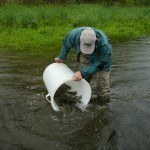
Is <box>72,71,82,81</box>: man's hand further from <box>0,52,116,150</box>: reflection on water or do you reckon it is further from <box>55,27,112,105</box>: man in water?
<box>0,52,116,150</box>: reflection on water

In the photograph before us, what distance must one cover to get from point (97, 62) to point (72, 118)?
0.98m

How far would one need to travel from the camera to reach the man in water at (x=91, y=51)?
16.3ft

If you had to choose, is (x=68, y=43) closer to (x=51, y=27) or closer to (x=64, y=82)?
(x=64, y=82)

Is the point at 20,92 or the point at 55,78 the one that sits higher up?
the point at 55,78

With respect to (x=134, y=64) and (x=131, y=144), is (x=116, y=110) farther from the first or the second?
(x=134, y=64)

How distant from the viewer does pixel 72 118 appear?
18.6 feet

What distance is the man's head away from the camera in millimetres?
4863

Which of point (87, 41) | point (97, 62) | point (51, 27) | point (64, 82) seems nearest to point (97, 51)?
point (97, 62)

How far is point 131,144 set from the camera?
474 centimetres

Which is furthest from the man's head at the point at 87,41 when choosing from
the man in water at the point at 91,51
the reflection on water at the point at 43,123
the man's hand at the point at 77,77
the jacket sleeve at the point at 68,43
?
the reflection on water at the point at 43,123

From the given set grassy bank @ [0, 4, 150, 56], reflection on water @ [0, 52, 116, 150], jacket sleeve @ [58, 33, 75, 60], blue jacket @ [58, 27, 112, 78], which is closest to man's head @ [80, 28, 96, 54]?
blue jacket @ [58, 27, 112, 78]

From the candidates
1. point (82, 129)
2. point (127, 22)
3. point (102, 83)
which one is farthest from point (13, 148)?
point (127, 22)

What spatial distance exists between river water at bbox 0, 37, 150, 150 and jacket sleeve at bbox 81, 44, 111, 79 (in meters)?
0.79

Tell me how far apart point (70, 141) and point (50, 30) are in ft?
30.0
